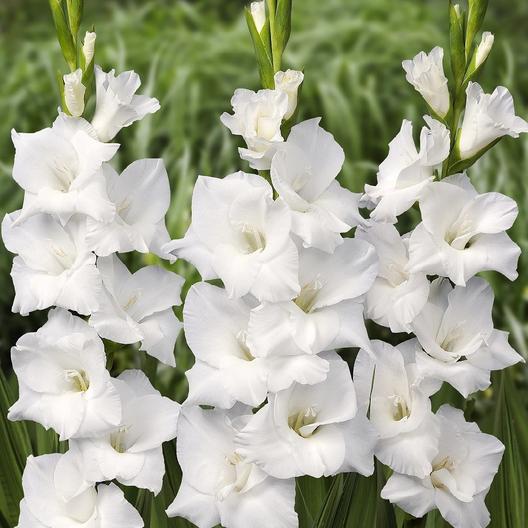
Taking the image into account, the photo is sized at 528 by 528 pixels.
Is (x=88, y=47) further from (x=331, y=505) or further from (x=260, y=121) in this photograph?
(x=331, y=505)

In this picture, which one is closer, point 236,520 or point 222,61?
point 236,520

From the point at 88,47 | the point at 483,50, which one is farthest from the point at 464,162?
the point at 88,47

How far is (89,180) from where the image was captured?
1455mm

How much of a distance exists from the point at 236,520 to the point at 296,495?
6.5 inches

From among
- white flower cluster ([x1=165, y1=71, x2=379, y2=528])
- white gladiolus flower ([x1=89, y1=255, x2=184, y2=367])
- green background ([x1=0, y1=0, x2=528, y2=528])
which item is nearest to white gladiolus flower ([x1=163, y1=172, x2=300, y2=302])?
white flower cluster ([x1=165, y1=71, x2=379, y2=528])

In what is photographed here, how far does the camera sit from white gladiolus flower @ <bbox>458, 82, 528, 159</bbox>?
146 cm

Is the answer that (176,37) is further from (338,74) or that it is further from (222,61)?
(338,74)

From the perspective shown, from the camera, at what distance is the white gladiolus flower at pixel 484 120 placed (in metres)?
1.46

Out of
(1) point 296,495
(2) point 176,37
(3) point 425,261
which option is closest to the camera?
(3) point 425,261

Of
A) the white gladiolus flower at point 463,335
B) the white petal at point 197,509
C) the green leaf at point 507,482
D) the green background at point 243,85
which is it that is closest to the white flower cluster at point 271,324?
the white petal at point 197,509

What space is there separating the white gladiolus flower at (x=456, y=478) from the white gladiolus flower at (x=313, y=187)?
336 millimetres

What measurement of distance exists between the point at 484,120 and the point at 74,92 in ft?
1.92

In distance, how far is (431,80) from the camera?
4.83 feet

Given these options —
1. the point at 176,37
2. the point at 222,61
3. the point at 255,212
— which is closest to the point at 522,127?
the point at 255,212
